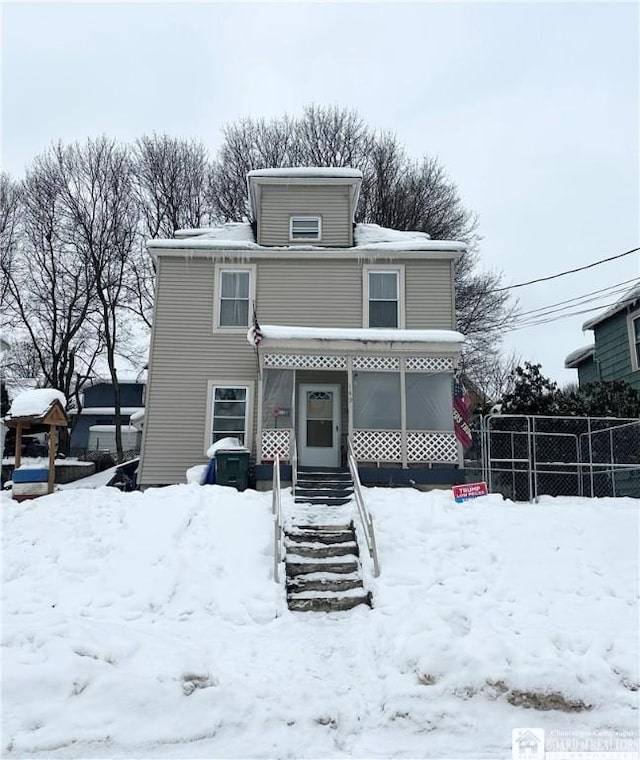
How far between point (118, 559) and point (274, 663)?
9.94 ft

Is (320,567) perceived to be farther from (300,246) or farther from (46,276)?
(46,276)

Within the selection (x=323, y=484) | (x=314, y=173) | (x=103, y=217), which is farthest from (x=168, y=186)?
(x=323, y=484)

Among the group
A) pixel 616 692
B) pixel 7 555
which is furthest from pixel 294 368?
pixel 616 692

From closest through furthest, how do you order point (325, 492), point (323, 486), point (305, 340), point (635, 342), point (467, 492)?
point (467, 492)
point (325, 492)
point (323, 486)
point (305, 340)
point (635, 342)

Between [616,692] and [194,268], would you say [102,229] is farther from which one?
[616,692]

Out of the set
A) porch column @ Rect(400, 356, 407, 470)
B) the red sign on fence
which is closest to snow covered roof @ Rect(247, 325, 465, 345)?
porch column @ Rect(400, 356, 407, 470)

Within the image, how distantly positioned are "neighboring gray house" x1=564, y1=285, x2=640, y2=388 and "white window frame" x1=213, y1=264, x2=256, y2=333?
10.7m

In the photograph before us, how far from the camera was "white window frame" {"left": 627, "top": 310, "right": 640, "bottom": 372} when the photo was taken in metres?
16.5

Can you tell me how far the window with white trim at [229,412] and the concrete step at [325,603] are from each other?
744 centimetres

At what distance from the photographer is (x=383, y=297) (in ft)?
50.3

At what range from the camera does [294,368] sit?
1295cm

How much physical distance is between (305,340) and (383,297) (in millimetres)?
3508

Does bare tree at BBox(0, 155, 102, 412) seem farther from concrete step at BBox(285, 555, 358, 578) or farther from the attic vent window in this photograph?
concrete step at BBox(285, 555, 358, 578)

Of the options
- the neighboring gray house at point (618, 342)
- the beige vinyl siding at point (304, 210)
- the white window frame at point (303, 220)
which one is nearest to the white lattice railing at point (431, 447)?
the beige vinyl siding at point (304, 210)
